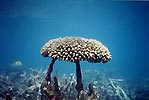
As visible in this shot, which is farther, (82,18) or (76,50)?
(82,18)

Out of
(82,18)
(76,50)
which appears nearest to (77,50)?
(76,50)

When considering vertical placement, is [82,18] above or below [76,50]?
above

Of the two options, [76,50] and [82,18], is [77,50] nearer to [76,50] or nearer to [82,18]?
[76,50]

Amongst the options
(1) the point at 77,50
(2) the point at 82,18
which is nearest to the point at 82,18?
(2) the point at 82,18

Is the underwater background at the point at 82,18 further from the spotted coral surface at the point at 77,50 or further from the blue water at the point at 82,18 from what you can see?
the spotted coral surface at the point at 77,50

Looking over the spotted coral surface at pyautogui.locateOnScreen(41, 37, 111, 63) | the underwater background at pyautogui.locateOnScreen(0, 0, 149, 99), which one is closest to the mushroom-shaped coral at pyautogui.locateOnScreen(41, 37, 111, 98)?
the spotted coral surface at pyautogui.locateOnScreen(41, 37, 111, 63)

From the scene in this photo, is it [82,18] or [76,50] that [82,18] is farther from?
[76,50]

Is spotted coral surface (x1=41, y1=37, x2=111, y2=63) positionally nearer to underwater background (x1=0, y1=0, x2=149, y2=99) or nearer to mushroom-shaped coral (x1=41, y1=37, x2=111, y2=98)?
mushroom-shaped coral (x1=41, y1=37, x2=111, y2=98)

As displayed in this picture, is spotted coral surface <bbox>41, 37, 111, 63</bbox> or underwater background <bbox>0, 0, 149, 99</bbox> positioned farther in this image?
underwater background <bbox>0, 0, 149, 99</bbox>

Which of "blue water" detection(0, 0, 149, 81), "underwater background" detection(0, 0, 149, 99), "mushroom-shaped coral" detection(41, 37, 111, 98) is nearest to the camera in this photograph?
"mushroom-shaped coral" detection(41, 37, 111, 98)

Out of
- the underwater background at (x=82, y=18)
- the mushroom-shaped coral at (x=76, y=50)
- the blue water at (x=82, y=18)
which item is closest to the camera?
the mushroom-shaped coral at (x=76, y=50)

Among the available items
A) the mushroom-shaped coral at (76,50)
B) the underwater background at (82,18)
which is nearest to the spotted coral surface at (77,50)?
the mushroom-shaped coral at (76,50)

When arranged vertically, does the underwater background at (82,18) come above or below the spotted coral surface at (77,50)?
above

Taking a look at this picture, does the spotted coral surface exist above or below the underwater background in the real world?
below
